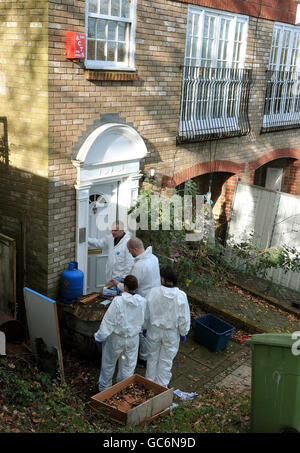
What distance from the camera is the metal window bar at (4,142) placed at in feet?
24.2

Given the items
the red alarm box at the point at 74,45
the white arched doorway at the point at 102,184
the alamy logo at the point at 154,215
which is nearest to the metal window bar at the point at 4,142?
the white arched doorway at the point at 102,184

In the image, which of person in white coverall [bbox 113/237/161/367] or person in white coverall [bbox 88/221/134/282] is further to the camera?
person in white coverall [bbox 88/221/134/282]

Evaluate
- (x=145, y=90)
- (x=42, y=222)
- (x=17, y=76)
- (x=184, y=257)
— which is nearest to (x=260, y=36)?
(x=145, y=90)

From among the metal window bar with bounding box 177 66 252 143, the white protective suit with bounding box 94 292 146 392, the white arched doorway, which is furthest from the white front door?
the white protective suit with bounding box 94 292 146 392

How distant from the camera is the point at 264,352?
506 centimetres

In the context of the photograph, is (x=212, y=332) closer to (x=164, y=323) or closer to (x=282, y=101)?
(x=164, y=323)

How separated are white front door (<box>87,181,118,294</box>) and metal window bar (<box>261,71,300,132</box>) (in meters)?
5.18

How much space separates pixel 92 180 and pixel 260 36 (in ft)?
20.1

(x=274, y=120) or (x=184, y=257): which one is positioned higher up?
(x=274, y=120)

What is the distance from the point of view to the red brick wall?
957 centimetres

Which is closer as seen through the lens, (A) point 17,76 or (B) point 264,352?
(B) point 264,352

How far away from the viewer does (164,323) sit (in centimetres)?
631

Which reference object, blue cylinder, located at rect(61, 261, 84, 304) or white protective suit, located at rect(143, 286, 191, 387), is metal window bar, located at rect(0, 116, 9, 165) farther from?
white protective suit, located at rect(143, 286, 191, 387)

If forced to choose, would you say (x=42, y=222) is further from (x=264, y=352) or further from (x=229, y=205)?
(x=229, y=205)
